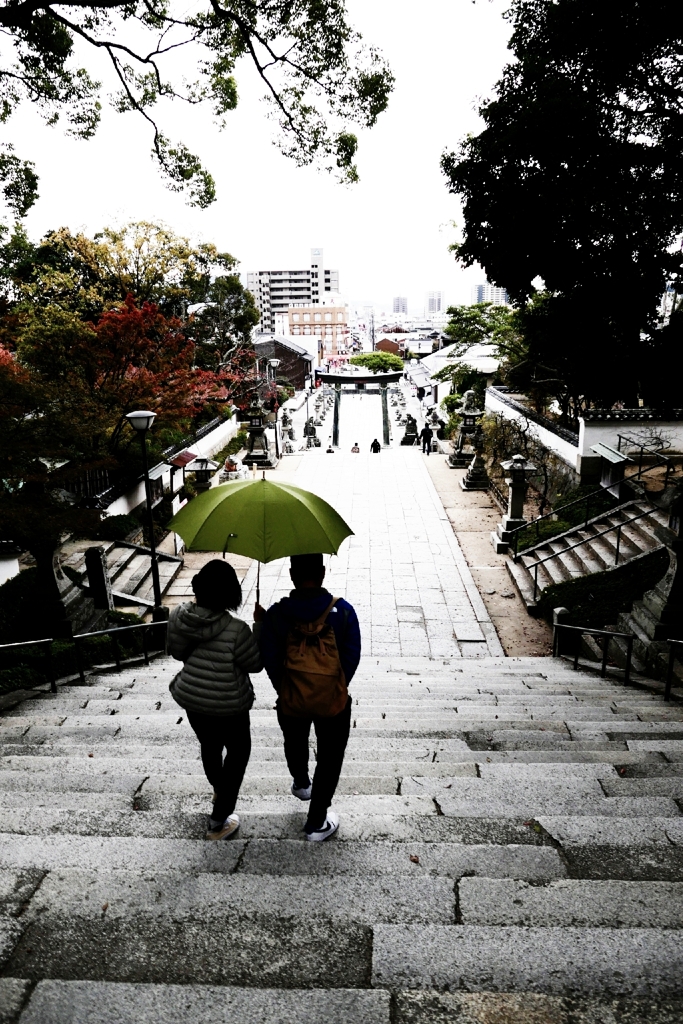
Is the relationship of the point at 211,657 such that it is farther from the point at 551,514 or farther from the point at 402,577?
the point at 551,514

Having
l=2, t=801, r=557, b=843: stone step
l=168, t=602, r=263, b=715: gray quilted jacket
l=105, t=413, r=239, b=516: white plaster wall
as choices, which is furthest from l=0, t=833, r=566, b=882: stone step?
l=105, t=413, r=239, b=516: white plaster wall

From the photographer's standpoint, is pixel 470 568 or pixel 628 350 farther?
pixel 470 568

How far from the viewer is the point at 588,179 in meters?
7.31

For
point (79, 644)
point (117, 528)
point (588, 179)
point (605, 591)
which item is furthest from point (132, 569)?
point (588, 179)

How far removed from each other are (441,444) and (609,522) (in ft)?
51.4

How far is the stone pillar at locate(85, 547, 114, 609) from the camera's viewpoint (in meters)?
9.57

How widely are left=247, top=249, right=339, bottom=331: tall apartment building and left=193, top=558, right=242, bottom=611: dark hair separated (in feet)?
390

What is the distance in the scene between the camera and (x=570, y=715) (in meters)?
5.94

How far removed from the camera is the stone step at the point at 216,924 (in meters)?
2.14

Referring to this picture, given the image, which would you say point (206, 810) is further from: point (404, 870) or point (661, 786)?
point (661, 786)

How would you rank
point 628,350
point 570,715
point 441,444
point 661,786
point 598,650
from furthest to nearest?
point 441,444 < point 598,650 < point 628,350 < point 570,715 < point 661,786

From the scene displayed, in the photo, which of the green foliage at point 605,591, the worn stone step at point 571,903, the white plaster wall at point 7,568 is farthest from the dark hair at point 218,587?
the white plaster wall at point 7,568

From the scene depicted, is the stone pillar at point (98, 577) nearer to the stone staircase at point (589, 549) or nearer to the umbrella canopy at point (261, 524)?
the umbrella canopy at point (261, 524)

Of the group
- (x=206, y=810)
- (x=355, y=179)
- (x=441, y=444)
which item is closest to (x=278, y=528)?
(x=206, y=810)
